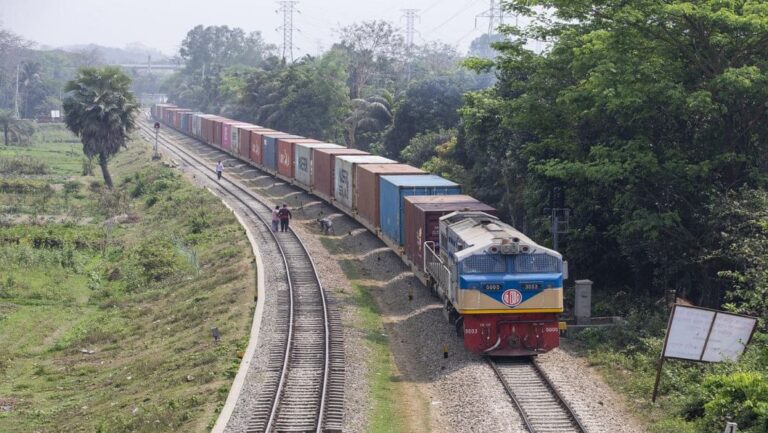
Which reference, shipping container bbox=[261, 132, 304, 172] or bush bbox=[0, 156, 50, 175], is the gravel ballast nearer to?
shipping container bbox=[261, 132, 304, 172]

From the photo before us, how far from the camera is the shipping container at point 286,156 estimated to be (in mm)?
61875

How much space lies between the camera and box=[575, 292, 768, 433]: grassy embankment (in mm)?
18219

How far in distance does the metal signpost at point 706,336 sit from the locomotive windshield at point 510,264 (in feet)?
14.8

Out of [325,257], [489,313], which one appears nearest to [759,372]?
[489,313]

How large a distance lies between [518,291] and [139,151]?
85817 millimetres

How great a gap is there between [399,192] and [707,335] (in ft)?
57.3

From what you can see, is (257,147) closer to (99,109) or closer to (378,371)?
(99,109)

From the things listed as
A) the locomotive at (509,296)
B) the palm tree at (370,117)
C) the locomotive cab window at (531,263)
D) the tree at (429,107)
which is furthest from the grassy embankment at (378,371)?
the palm tree at (370,117)

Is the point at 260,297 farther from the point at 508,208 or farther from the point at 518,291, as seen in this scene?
the point at 508,208

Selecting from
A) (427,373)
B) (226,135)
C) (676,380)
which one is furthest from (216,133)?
(676,380)

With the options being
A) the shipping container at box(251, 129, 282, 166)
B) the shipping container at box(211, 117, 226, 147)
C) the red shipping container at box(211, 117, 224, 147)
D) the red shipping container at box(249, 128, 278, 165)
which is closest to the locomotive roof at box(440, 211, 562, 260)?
the shipping container at box(251, 129, 282, 166)

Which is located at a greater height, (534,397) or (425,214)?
(425,214)

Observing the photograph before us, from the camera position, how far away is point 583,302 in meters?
27.9

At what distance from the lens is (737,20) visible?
85.1ft
